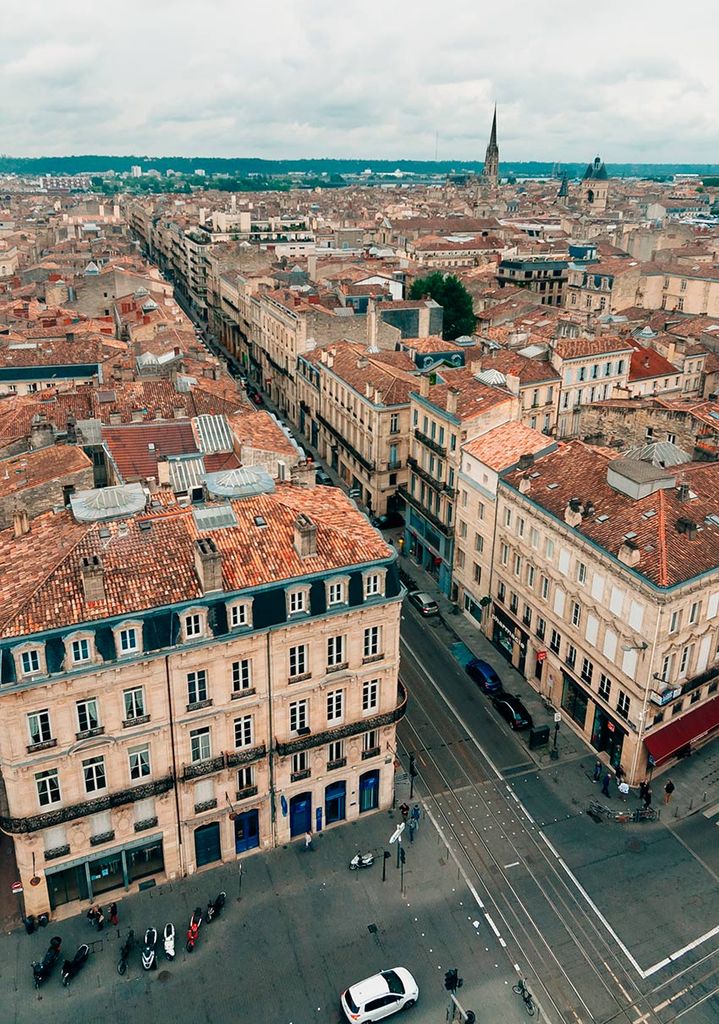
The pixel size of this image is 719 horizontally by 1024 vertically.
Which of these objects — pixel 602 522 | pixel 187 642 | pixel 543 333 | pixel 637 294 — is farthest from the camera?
pixel 637 294

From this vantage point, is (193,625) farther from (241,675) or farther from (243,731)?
(243,731)

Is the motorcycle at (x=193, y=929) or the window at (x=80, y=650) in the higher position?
the window at (x=80, y=650)

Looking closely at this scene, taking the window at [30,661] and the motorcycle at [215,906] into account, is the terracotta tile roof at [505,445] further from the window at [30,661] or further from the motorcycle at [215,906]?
the window at [30,661]

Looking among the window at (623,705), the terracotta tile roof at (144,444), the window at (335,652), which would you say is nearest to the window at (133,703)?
the window at (335,652)

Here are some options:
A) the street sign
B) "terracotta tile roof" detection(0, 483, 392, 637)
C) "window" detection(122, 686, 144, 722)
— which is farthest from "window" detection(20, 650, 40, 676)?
the street sign

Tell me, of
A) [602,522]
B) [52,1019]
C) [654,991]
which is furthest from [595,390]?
[52,1019]

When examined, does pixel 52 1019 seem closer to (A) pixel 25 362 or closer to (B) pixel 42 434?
(B) pixel 42 434

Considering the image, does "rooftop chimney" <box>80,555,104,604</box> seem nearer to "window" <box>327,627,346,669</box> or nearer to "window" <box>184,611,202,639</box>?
"window" <box>184,611,202,639</box>
